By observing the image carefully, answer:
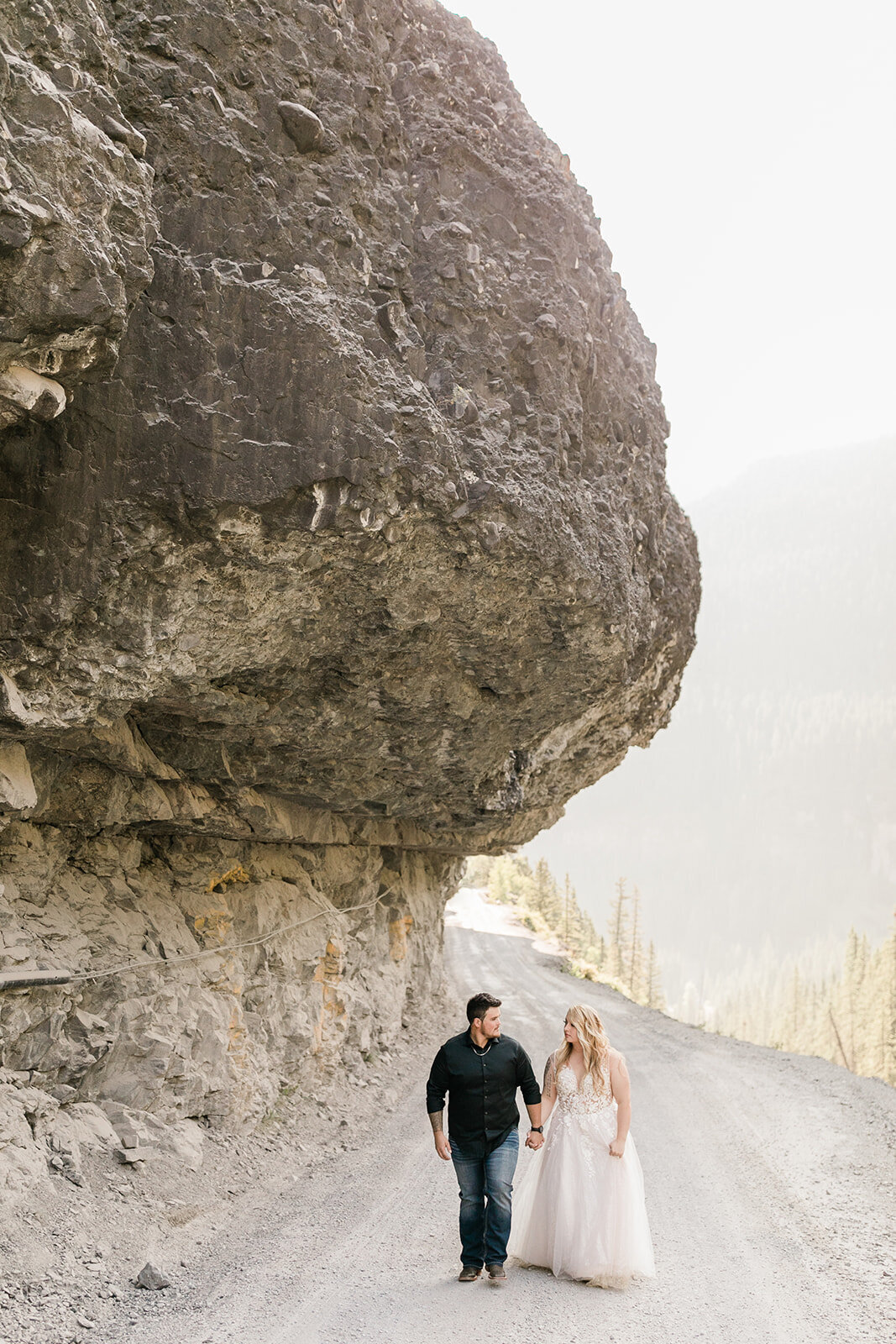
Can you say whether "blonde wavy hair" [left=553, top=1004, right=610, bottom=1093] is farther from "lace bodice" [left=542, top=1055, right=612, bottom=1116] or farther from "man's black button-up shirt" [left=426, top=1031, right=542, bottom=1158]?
"man's black button-up shirt" [left=426, top=1031, right=542, bottom=1158]

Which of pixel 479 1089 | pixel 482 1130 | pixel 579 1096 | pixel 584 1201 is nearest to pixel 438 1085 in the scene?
pixel 479 1089

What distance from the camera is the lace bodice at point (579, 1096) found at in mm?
5418

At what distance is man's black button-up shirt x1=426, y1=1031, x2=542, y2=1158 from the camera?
5.30m

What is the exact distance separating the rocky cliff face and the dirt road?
5.02ft

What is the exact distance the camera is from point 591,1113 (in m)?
5.40

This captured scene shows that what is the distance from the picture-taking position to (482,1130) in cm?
529

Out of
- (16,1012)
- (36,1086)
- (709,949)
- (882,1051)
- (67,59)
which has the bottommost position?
(709,949)

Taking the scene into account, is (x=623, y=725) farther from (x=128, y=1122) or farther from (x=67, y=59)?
(x=67, y=59)

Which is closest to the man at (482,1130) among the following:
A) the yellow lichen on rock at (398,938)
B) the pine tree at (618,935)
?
the yellow lichen on rock at (398,938)

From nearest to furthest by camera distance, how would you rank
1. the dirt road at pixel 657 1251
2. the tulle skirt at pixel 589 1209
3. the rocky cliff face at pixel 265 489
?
the dirt road at pixel 657 1251
the rocky cliff face at pixel 265 489
the tulle skirt at pixel 589 1209

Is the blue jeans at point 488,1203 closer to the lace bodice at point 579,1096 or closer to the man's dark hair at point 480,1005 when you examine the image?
the lace bodice at point 579,1096

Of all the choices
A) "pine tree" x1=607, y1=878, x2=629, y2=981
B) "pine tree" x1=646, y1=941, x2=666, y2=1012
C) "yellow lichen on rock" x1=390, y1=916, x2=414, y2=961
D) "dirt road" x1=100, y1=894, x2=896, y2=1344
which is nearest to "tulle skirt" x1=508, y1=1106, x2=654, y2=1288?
"dirt road" x1=100, y1=894, x2=896, y2=1344

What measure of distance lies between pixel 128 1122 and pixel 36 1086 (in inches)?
34.7

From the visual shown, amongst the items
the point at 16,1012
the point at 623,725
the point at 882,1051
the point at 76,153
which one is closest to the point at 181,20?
the point at 76,153
